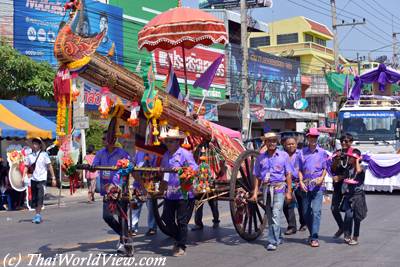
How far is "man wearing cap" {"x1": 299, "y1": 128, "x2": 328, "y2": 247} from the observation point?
28.0ft

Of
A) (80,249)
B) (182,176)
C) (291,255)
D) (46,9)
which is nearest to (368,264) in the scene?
(291,255)

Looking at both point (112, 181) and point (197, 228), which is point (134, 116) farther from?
point (197, 228)

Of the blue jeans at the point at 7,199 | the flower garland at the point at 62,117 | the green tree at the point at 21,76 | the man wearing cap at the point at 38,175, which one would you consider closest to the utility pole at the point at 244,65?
the green tree at the point at 21,76

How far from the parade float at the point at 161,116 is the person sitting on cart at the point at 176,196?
0.17 m

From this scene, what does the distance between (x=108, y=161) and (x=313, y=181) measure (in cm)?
304

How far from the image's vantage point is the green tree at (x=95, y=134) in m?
22.4

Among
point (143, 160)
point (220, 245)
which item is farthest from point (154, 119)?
point (220, 245)

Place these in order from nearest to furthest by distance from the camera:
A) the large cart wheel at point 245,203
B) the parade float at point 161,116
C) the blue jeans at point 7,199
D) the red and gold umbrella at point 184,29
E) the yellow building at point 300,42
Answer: the parade float at point 161,116, the large cart wheel at point 245,203, the red and gold umbrella at point 184,29, the blue jeans at point 7,199, the yellow building at point 300,42

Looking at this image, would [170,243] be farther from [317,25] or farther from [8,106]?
[317,25]

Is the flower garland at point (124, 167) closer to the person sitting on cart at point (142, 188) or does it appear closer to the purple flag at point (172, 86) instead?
the person sitting on cart at point (142, 188)

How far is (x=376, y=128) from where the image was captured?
18375mm

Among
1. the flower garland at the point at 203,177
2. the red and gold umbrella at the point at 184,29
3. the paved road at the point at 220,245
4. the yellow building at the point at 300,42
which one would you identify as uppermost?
the yellow building at the point at 300,42

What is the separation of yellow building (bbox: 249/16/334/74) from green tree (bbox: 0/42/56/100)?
110 ft

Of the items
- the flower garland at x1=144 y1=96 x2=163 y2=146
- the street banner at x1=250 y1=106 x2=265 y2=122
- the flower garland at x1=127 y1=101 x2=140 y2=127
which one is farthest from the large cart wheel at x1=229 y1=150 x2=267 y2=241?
the street banner at x1=250 y1=106 x2=265 y2=122
